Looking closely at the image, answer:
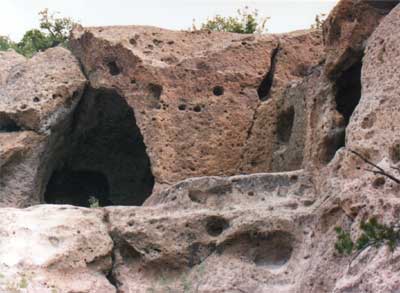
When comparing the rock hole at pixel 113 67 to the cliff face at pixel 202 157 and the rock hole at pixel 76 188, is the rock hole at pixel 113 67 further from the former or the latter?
the rock hole at pixel 76 188

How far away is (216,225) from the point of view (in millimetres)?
10352

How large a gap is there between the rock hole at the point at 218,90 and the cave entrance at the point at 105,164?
1637mm

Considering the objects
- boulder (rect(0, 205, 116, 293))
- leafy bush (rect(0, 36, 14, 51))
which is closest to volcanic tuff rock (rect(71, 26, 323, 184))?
boulder (rect(0, 205, 116, 293))

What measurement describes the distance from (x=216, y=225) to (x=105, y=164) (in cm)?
489

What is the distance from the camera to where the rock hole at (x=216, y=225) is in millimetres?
10305

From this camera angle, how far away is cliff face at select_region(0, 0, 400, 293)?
9516 millimetres

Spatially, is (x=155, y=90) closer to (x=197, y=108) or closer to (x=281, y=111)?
(x=197, y=108)

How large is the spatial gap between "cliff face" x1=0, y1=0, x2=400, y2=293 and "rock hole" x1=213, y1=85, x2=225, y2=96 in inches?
0.5

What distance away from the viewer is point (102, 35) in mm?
13523

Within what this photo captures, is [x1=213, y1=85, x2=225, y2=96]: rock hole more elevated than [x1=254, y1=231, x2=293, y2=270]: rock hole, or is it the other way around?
[x1=213, y1=85, x2=225, y2=96]: rock hole

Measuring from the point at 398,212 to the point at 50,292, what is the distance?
3.09 m

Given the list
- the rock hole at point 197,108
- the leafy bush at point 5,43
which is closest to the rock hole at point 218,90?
the rock hole at point 197,108

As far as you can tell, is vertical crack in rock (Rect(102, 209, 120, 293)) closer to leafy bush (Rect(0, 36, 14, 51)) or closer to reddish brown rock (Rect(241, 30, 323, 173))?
reddish brown rock (Rect(241, 30, 323, 173))

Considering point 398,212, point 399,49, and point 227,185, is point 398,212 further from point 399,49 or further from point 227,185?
point 227,185
